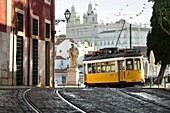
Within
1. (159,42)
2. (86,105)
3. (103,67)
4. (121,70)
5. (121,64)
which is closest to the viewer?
(86,105)

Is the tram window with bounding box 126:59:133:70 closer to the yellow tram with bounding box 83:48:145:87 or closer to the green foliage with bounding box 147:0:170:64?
the yellow tram with bounding box 83:48:145:87

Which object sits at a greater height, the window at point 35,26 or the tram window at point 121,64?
the window at point 35,26

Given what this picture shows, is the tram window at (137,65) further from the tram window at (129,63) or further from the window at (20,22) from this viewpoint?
the window at (20,22)

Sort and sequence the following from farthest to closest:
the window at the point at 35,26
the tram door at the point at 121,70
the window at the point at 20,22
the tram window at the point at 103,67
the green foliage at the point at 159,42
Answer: the green foliage at the point at 159,42 < the tram window at the point at 103,67 < the tram door at the point at 121,70 < the window at the point at 35,26 < the window at the point at 20,22

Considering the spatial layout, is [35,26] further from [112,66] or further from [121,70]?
[121,70]

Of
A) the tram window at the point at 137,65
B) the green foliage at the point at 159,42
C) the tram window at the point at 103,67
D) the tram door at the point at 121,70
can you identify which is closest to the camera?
the tram door at the point at 121,70

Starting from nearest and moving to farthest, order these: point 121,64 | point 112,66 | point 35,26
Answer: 1. point 35,26
2. point 121,64
3. point 112,66

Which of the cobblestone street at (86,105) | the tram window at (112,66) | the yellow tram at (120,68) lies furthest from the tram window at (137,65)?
the cobblestone street at (86,105)

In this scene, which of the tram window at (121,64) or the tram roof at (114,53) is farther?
the tram roof at (114,53)

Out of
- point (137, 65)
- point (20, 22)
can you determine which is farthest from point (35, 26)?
point (137, 65)

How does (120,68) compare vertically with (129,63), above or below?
below

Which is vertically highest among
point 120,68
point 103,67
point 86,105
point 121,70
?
point 103,67

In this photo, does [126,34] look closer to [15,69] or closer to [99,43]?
[99,43]

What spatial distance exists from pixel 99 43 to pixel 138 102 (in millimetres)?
149854
